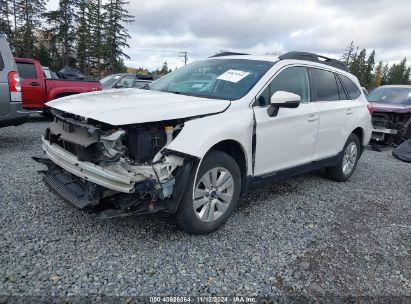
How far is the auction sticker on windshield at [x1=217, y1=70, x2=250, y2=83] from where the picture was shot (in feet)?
13.0

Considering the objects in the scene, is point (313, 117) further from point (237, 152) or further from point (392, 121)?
point (392, 121)

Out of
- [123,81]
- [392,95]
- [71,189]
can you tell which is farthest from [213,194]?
[123,81]

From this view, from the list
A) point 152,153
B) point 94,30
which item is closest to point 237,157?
point 152,153

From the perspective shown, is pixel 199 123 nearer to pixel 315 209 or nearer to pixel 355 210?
pixel 315 209

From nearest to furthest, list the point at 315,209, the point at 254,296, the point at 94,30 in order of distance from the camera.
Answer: the point at 254,296 → the point at 315,209 → the point at 94,30

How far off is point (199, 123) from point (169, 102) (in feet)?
1.30

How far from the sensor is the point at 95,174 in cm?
295

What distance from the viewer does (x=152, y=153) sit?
2.99 meters

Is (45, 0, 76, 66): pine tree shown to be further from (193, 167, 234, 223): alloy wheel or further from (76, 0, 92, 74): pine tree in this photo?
(193, 167, 234, 223): alloy wheel

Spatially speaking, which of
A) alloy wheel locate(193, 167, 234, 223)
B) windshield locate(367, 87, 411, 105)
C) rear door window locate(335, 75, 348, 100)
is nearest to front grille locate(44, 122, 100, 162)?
alloy wheel locate(193, 167, 234, 223)

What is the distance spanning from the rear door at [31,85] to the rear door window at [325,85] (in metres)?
7.56

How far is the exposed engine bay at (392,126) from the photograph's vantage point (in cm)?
988

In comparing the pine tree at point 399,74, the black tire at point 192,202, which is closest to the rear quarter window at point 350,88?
the black tire at point 192,202

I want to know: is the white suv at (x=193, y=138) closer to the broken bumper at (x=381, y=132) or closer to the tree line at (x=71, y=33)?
the broken bumper at (x=381, y=132)
